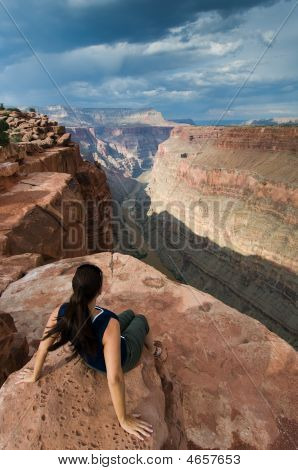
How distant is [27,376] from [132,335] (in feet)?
4.05

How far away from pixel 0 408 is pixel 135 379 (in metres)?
1.43

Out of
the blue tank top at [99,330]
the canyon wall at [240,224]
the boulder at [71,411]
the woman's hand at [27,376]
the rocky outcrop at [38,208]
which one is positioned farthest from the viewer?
the canyon wall at [240,224]

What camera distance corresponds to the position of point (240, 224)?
1447 inches

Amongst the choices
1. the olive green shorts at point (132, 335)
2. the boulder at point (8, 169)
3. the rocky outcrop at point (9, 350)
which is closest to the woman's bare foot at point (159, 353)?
the olive green shorts at point (132, 335)

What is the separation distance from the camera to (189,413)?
14.9 ft

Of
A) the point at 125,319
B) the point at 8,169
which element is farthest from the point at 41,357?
the point at 8,169

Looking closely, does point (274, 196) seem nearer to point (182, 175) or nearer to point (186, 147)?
point (182, 175)

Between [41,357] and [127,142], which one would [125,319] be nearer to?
[41,357]

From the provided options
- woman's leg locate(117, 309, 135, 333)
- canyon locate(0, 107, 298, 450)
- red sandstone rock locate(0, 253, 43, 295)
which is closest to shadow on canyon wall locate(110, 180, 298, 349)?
canyon locate(0, 107, 298, 450)

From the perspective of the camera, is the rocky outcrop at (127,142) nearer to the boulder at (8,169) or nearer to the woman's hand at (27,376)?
the boulder at (8,169)

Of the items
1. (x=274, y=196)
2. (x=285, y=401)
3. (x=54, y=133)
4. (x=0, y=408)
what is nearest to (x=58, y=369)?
(x=0, y=408)

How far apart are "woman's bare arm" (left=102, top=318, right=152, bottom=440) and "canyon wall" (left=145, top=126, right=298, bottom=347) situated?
25.4m

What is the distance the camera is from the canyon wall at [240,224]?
29797 millimetres

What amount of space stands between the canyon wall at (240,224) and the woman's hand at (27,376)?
84.3 feet
